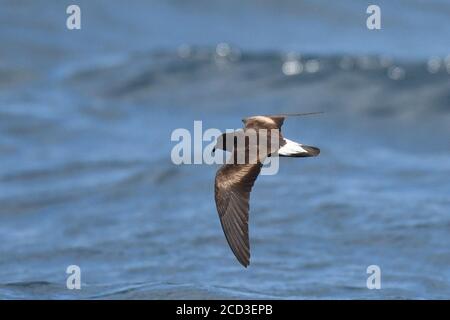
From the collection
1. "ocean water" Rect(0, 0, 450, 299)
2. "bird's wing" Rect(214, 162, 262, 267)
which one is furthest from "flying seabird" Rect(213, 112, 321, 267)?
"ocean water" Rect(0, 0, 450, 299)

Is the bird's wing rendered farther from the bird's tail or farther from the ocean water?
the ocean water

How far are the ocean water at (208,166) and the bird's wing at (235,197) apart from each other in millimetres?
2518

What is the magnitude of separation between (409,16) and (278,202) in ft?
26.2

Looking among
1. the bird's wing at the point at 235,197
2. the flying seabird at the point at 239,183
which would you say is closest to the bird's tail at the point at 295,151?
the flying seabird at the point at 239,183

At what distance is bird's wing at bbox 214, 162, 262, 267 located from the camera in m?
9.31

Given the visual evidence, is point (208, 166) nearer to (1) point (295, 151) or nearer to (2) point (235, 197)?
(1) point (295, 151)

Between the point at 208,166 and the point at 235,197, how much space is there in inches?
358

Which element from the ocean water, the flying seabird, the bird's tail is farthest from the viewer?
the ocean water

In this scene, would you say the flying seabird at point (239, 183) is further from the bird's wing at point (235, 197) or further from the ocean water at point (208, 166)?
the ocean water at point (208, 166)

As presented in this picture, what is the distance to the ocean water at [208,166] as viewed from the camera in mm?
13898

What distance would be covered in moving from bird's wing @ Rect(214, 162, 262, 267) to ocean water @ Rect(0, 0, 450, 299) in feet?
8.26

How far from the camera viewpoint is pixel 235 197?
30.9ft

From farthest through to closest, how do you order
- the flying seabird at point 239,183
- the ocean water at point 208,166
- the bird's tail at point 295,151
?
the ocean water at point 208,166
the bird's tail at point 295,151
the flying seabird at point 239,183

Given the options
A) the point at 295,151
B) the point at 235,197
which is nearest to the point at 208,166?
the point at 295,151
